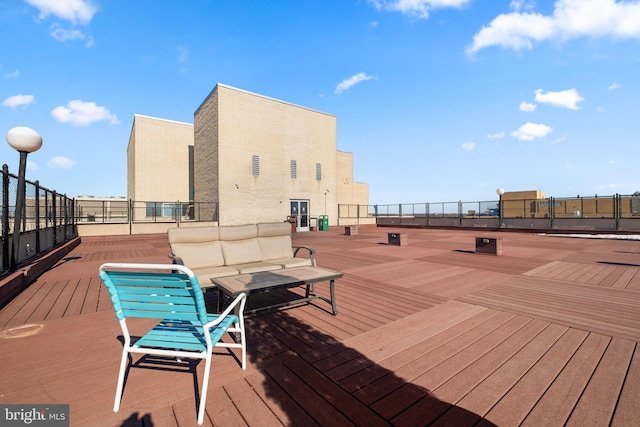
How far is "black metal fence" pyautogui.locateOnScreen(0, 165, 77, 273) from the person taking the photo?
16.7 ft

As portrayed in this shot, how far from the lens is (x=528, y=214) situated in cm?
2183

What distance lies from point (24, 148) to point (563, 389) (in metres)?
8.68

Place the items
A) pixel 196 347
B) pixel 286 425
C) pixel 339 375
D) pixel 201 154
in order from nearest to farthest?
1. pixel 286 425
2. pixel 196 347
3. pixel 339 375
4. pixel 201 154

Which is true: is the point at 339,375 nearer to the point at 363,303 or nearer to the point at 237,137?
the point at 363,303

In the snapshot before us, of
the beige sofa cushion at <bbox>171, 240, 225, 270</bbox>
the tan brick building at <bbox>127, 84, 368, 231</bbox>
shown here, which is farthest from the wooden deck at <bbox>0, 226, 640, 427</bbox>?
the tan brick building at <bbox>127, 84, 368, 231</bbox>

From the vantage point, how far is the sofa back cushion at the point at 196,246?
14.0ft

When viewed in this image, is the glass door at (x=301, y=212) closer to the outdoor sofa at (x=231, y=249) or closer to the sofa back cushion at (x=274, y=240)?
the sofa back cushion at (x=274, y=240)

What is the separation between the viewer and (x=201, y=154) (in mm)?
23250

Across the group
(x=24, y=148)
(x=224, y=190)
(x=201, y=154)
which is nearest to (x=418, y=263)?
(x=24, y=148)

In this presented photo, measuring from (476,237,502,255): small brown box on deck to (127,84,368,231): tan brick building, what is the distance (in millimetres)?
16189

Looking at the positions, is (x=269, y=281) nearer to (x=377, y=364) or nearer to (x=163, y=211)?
(x=377, y=364)

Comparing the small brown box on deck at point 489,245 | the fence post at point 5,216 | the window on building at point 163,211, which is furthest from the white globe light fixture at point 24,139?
the window on building at point 163,211

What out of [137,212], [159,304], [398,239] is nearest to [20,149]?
[159,304]

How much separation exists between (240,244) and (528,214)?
24.4m
